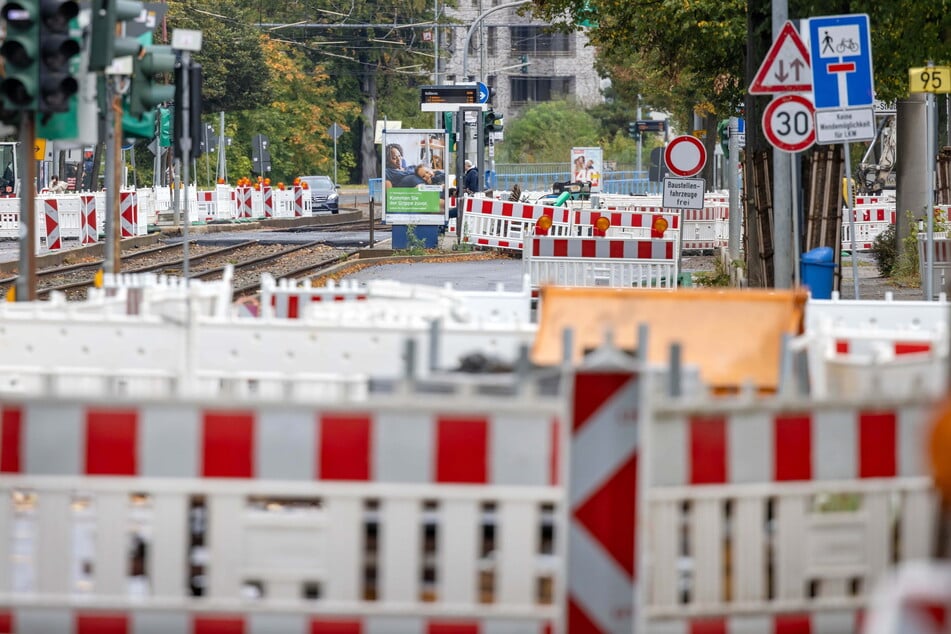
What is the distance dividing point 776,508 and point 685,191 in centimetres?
1982

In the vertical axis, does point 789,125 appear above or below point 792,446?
above

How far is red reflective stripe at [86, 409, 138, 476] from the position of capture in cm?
559

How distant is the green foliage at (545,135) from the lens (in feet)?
326

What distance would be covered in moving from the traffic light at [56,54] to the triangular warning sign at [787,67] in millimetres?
5887

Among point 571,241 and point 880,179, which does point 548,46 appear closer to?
point 880,179

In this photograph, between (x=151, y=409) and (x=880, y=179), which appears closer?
(x=151, y=409)

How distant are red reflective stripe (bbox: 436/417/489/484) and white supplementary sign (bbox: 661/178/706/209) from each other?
19969mm

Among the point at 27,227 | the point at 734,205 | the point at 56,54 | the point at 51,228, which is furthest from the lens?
the point at 51,228

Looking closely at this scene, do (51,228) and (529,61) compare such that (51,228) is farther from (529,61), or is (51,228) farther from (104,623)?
(529,61)

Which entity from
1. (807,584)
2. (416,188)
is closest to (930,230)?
(807,584)

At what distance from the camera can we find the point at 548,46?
392ft

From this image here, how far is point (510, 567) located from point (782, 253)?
41.9 feet

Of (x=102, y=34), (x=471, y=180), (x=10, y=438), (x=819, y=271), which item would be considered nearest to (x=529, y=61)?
(x=471, y=180)

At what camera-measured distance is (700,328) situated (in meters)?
8.12
